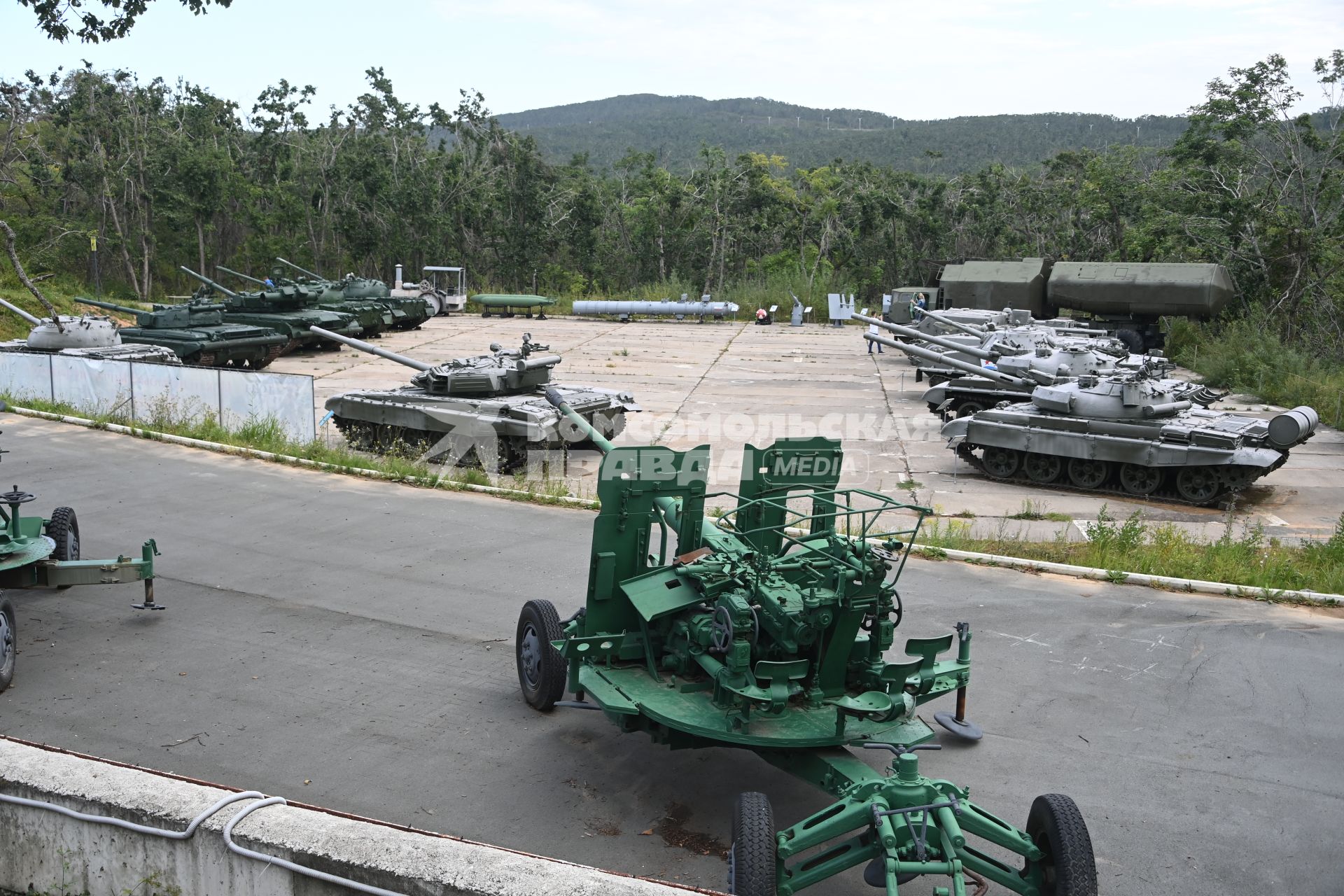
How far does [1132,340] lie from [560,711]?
26.6 metres

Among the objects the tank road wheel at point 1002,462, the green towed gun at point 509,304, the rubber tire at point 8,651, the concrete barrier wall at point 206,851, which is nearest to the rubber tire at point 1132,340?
the tank road wheel at point 1002,462

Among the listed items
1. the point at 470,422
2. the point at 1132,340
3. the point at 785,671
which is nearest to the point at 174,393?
the point at 470,422

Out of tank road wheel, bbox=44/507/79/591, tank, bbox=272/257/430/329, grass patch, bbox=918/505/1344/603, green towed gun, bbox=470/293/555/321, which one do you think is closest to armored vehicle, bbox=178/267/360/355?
tank, bbox=272/257/430/329

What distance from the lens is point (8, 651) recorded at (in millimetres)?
7895

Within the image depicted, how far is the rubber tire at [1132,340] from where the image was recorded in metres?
30.6

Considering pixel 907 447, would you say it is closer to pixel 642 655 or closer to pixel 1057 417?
pixel 1057 417

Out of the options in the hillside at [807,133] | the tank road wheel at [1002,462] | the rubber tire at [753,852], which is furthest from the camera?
the hillside at [807,133]

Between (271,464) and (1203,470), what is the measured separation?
12.5 meters

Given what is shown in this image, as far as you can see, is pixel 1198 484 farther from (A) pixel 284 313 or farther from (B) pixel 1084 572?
(A) pixel 284 313

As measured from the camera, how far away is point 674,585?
6996 mm

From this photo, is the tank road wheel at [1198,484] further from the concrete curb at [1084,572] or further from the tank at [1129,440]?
the concrete curb at [1084,572]

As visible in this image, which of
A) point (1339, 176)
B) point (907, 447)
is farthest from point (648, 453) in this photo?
point (1339, 176)

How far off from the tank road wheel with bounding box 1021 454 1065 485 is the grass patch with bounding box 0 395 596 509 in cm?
686

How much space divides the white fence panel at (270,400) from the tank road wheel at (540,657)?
10612 millimetres
